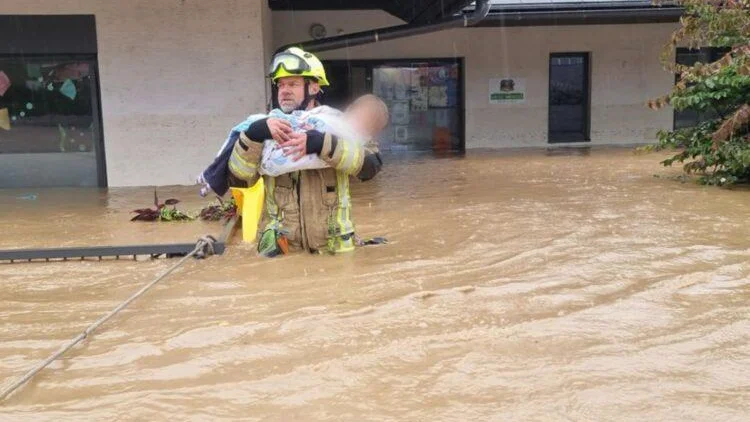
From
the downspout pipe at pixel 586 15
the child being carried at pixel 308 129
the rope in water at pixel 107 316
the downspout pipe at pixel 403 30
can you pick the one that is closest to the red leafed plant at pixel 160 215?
the rope in water at pixel 107 316

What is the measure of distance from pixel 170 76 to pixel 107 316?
7.68 metres

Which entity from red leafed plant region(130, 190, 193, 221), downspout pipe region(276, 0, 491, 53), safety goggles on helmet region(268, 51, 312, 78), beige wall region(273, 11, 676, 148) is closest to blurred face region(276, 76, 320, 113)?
safety goggles on helmet region(268, 51, 312, 78)

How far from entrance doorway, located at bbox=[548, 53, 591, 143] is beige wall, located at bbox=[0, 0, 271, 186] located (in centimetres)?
818

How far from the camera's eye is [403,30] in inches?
476

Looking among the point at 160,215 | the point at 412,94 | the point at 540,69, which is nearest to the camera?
the point at 160,215

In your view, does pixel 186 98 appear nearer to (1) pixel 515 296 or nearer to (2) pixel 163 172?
(2) pixel 163 172

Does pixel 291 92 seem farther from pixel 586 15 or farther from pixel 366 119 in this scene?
pixel 586 15

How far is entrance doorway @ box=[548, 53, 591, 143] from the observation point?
54.4 ft

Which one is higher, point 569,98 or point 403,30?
point 403,30

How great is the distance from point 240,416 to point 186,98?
29.2 ft

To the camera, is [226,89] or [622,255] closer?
[622,255]

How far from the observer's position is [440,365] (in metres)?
3.15

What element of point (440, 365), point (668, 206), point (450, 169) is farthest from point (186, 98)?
point (440, 365)

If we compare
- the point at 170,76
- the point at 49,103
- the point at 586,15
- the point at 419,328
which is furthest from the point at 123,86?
the point at 586,15
